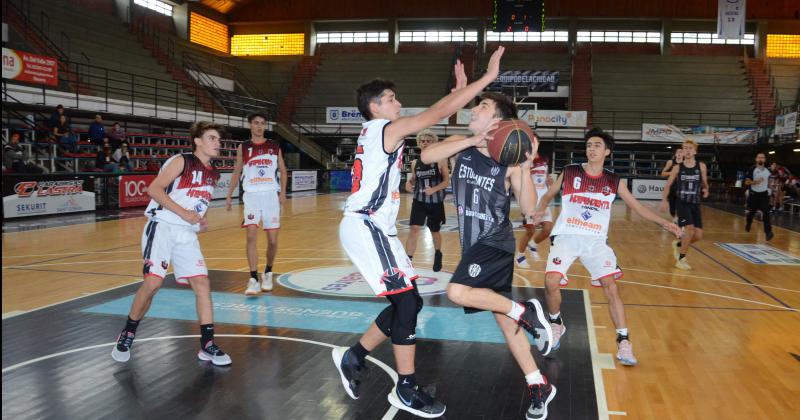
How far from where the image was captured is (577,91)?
112 feet

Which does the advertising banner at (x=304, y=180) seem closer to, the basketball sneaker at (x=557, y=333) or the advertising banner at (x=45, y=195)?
the advertising banner at (x=45, y=195)

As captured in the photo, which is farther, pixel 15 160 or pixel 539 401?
pixel 15 160

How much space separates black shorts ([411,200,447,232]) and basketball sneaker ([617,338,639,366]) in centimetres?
402

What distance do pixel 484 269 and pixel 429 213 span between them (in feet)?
15.8

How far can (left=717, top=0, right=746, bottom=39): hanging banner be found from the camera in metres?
20.6

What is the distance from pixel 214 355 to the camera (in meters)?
4.75

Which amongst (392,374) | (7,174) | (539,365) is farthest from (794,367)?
(7,174)

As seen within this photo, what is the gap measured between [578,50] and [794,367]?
3464cm

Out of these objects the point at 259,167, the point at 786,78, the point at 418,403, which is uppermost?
the point at 786,78

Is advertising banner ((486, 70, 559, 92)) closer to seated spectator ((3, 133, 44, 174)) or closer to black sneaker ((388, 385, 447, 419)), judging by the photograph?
seated spectator ((3, 133, 44, 174))

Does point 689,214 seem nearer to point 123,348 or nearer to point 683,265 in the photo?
point 683,265

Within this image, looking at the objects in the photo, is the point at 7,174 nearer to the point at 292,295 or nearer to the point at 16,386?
the point at 292,295

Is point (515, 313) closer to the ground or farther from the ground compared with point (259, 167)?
closer to the ground

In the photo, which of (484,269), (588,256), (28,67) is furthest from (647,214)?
(28,67)
